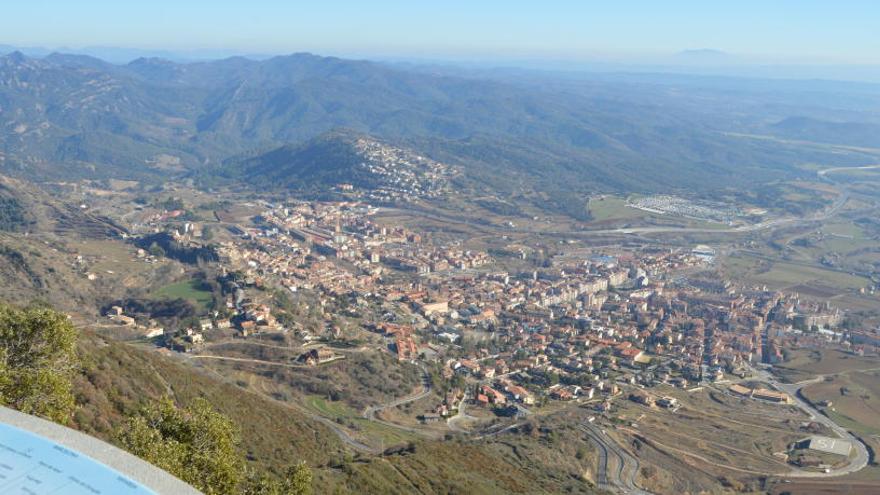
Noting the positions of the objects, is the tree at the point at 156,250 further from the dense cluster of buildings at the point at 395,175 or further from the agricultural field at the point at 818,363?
the agricultural field at the point at 818,363

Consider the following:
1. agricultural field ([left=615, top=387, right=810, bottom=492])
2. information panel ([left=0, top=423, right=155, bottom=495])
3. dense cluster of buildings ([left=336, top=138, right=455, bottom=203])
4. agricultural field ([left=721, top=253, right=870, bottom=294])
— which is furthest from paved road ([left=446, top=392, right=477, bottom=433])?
dense cluster of buildings ([left=336, top=138, right=455, bottom=203])

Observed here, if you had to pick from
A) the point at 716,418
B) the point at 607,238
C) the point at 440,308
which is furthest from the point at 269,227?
the point at 716,418

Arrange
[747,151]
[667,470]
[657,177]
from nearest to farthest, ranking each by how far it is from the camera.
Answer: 1. [667,470]
2. [657,177]
3. [747,151]

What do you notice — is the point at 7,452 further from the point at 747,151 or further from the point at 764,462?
the point at 747,151

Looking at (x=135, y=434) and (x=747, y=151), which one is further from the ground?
(x=135, y=434)

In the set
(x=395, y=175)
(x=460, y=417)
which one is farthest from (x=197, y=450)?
(x=395, y=175)

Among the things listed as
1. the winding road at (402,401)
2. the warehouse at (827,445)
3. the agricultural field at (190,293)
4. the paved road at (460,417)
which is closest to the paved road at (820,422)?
the warehouse at (827,445)

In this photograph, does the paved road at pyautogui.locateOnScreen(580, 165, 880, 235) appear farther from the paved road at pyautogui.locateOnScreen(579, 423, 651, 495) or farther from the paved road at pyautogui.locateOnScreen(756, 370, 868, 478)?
the paved road at pyautogui.locateOnScreen(579, 423, 651, 495)
